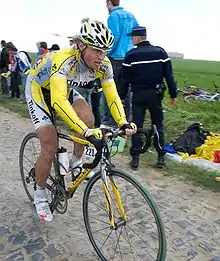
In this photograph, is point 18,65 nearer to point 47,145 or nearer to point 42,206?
point 42,206

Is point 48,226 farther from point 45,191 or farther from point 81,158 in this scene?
point 81,158

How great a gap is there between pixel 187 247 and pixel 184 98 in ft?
42.6

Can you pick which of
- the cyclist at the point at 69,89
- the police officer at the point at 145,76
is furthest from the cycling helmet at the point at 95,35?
the police officer at the point at 145,76

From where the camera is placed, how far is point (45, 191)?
15.5 feet

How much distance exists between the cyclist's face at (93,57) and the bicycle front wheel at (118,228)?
1040 millimetres

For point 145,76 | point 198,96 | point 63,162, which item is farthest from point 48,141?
point 198,96

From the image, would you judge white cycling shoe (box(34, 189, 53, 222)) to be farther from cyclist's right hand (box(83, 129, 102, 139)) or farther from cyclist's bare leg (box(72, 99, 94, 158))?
cyclist's right hand (box(83, 129, 102, 139))

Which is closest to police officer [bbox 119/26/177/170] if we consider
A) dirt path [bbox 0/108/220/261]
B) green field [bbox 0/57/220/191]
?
green field [bbox 0/57/220/191]

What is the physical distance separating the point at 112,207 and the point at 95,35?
1.56m

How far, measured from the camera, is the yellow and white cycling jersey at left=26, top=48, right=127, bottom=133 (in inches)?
151

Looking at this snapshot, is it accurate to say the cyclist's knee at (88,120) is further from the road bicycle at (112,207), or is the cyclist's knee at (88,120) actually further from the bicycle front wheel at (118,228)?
the bicycle front wheel at (118,228)

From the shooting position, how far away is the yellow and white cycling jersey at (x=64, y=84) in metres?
3.85

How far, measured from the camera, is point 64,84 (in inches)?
155

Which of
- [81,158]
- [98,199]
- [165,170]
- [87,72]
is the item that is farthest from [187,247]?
[165,170]
